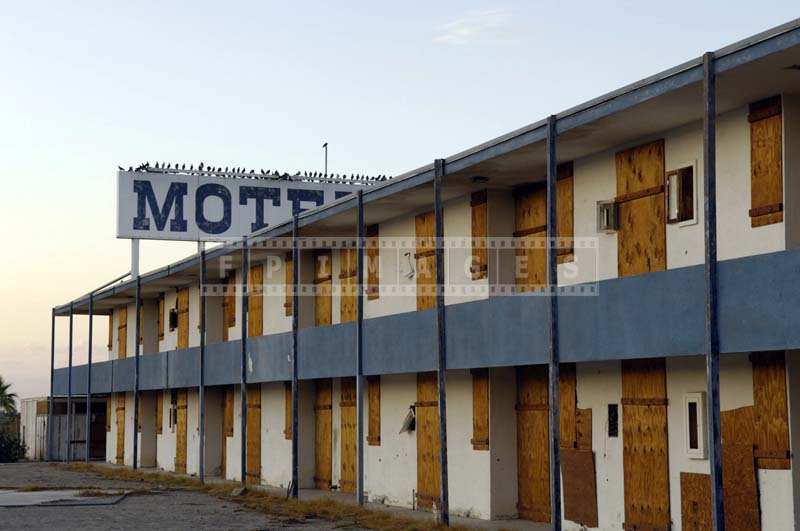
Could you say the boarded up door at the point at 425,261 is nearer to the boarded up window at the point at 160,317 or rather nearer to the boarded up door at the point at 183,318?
the boarded up door at the point at 183,318

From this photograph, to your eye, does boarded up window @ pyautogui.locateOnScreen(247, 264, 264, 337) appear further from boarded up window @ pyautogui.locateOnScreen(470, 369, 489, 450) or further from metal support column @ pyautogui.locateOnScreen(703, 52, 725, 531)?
metal support column @ pyautogui.locateOnScreen(703, 52, 725, 531)

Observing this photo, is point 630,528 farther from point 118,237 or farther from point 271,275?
point 118,237

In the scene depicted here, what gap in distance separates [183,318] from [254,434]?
287 inches

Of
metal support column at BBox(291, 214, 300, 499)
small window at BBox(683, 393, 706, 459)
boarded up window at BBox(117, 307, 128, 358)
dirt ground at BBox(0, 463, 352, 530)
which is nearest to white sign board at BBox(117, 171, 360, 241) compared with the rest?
boarded up window at BBox(117, 307, 128, 358)

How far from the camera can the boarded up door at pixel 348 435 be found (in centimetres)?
2844

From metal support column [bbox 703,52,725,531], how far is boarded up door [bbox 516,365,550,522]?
678cm

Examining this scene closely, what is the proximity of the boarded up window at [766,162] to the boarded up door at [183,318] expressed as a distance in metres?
26.7

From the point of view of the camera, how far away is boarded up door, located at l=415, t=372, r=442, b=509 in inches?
947

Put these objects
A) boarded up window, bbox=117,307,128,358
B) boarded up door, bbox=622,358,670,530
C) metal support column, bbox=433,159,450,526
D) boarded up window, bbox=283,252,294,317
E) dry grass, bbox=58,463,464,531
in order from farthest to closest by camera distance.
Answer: boarded up window, bbox=117,307,128,358
boarded up window, bbox=283,252,294,317
dry grass, bbox=58,463,464,531
metal support column, bbox=433,159,450,526
boarded up door, bbox=622,358,670,530

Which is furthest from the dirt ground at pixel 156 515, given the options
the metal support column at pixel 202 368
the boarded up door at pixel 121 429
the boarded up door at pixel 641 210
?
the boarded up door at pixel 121 429

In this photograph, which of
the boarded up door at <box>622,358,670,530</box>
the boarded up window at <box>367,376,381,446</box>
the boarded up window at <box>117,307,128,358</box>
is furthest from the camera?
the boarded up window at <box>117,307,128,358</box>

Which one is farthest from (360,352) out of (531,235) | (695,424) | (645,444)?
(695,424)

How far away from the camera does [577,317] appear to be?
1766 cm

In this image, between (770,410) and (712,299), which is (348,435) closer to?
(770,410)
